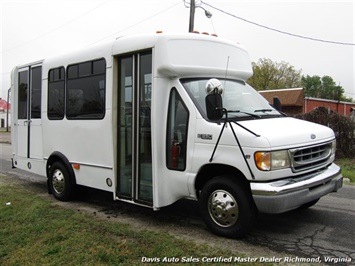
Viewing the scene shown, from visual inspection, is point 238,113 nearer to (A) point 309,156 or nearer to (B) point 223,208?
(A) point 309,156

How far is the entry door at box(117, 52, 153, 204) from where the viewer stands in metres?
5.21

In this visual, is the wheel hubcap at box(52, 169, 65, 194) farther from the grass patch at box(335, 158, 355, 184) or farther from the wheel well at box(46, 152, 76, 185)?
the grass patch at box(335, 158, 355, 184)

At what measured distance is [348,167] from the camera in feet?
34.3

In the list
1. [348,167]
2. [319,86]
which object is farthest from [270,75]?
[348,167]

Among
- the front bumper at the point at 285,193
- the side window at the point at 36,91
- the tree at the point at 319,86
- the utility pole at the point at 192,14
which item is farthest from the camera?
the tree at the point at 319,86

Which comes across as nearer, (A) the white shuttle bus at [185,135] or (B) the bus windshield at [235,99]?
(A) the white shuttle bus at [185,135]

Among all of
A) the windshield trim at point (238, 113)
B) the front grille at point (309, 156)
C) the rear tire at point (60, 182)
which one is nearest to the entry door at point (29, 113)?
the rear tire at point (60, 182)

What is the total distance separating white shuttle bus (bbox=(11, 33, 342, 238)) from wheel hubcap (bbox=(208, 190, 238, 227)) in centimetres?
1

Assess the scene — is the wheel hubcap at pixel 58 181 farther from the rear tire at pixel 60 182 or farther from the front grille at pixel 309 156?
the front grille at pixel 309 156

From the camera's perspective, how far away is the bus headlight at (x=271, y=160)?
13.3 ft

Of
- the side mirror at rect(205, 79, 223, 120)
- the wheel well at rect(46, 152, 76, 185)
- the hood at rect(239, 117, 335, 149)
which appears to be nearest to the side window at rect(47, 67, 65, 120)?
the wheel well at rect(46, 152, 76, 185)

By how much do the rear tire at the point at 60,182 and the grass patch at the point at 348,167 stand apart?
21.5 feet

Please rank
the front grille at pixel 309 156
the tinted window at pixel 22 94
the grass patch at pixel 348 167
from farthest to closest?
the grass patch at pixel 348 167 → the tinted window at pixel 22 94 → the front grille at pixel 309 156

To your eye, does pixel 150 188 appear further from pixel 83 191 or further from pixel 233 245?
pixel 83 191
